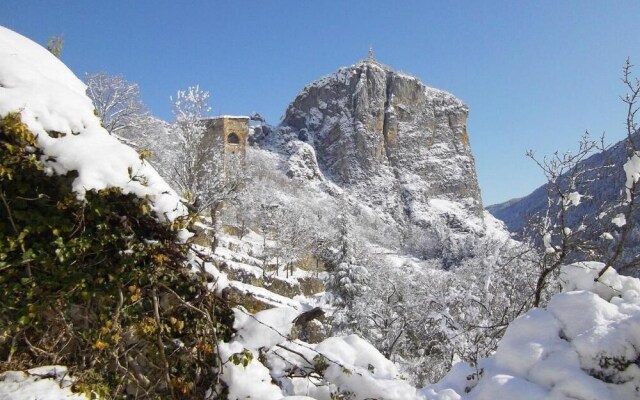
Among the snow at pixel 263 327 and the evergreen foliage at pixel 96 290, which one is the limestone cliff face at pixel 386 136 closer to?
the snow at pixel 263 327

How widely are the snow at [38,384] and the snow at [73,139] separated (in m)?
1.11

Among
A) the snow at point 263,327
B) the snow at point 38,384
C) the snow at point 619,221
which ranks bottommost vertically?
the snow at point 38,384

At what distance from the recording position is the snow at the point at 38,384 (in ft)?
7.69

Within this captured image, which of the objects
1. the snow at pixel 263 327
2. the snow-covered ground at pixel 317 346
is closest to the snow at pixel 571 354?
the snow-covered ground at pixel 317 346

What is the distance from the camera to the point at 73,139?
8.98 feet

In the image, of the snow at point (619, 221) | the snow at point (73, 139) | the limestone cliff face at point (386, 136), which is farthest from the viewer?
the limestone cliff face at point (386, 136)

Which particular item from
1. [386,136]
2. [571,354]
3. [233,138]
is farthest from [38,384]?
[386,136]

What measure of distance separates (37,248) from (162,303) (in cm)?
90

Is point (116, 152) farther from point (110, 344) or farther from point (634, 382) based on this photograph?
point (634, 382)

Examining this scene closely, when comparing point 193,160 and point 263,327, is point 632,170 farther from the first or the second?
point 193,160

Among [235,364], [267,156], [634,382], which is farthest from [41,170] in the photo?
[267,156]

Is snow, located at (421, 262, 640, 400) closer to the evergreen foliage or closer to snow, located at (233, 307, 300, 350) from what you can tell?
snow, located at (233, 307, 300, 350)

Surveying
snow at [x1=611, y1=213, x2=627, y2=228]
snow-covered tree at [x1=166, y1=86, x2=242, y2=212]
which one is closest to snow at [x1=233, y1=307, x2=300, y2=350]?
snow at [x1=611, y1=213, x2=627, y2=228]

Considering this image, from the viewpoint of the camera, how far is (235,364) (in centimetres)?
309
